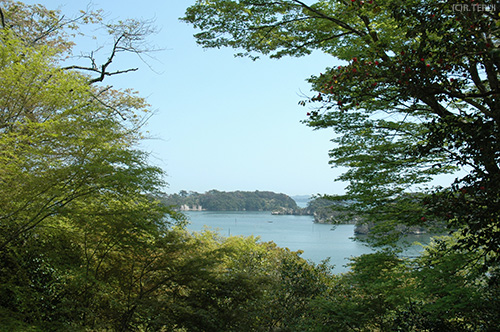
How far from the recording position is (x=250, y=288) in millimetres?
6688

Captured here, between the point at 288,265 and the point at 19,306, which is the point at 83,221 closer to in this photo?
the point at 19,306

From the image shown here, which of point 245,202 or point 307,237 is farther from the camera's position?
point 245,202

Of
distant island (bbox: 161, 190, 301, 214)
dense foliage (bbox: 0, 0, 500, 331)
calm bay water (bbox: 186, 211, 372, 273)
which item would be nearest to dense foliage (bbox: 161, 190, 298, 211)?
distant island (bbox: 161, 190, 301, 214)

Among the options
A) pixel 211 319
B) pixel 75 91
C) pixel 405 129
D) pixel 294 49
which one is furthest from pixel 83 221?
pixel 405 129

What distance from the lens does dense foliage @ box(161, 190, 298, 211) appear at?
4097 cm

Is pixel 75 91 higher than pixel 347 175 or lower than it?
higher

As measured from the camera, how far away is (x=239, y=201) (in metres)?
47.5

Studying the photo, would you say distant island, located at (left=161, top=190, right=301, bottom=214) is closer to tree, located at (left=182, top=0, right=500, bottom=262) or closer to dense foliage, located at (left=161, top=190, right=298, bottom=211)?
dense foliage, located at (left=161, top=190, right=298, bottom=211)

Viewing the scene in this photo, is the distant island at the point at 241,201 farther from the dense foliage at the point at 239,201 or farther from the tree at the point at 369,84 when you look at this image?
the tree at the point at 369,84

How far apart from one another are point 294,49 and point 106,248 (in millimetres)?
4460

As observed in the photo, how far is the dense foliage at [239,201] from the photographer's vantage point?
134 ft

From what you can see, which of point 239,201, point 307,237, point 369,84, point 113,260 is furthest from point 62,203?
point 239,201

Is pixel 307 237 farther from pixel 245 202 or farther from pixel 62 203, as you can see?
pixel 62 203

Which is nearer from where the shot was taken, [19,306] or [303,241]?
[19,306]
